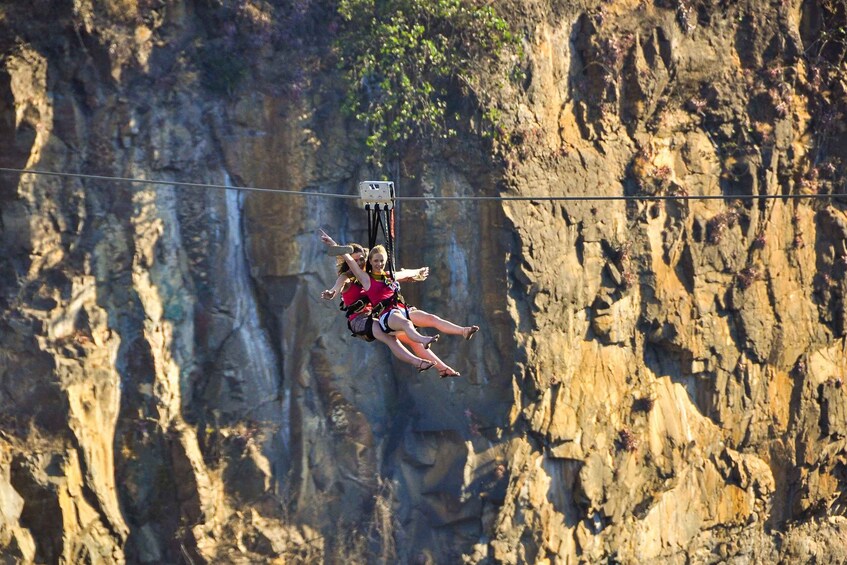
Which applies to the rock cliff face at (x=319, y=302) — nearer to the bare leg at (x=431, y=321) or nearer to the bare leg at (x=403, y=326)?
the bare leg at (x=431, y=321)

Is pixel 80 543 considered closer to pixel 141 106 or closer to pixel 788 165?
pixel 141 106

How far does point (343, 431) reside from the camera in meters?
21.2

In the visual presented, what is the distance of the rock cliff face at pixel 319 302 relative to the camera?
19.8 metres

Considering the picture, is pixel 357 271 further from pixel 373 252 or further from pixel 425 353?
pixel 425 353

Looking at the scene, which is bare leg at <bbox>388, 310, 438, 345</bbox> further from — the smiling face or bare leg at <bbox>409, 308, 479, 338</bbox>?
the smiling face

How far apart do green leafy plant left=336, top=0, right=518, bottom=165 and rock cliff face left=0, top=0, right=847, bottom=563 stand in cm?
51

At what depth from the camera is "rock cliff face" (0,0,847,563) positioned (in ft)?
65.0

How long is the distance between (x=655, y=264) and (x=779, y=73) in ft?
16.6

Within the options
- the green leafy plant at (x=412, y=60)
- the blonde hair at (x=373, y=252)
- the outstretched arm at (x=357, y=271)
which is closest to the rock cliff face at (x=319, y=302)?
the green leafy plant at (x=412, y=60)

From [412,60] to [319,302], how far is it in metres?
4.77

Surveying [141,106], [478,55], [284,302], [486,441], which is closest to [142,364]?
[284,302]

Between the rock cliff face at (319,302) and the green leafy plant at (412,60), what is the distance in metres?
0.51

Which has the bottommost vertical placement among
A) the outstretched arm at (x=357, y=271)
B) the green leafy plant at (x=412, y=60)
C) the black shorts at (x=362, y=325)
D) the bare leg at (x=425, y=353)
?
the bare leg at (x=425, y=353)

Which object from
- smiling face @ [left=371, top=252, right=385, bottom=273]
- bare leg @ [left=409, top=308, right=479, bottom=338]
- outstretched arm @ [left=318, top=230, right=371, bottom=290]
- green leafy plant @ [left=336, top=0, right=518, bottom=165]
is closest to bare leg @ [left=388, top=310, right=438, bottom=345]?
bare leg @ [left=409, top=308, right=479, bottom=338]
